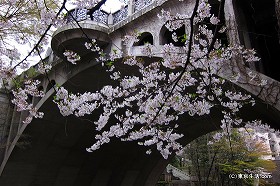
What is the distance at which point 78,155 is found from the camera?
13.0m

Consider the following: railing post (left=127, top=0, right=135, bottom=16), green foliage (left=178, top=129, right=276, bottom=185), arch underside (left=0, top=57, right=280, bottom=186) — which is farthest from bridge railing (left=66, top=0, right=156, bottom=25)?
green foliage (left=178, top=129, right=276, bottom=185)

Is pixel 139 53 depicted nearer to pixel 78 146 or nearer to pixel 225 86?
pixel 225 86

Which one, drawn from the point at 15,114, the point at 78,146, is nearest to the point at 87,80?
the point at 78,146

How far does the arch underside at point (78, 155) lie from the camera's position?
1093cm

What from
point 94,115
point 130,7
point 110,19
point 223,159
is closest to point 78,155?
point 94,115

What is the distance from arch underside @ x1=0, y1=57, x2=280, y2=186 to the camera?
430 inches

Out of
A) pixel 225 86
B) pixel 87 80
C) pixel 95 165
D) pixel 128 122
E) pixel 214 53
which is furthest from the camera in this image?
pixel 95 165

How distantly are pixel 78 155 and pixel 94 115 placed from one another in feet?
9.72

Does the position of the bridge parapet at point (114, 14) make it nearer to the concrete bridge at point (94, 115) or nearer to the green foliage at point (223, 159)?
the concrete bridge at point (94, 115)

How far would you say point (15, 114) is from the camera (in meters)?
12.5

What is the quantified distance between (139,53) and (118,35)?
1.28m

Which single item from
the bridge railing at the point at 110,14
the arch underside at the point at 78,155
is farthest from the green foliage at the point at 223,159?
the bridge railing at the point at 110,14

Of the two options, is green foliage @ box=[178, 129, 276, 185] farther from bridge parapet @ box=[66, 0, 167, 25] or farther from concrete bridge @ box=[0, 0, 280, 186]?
bridge parapet @ box=[66, 0, 167, 25]

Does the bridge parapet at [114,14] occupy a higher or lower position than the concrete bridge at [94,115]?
higher
